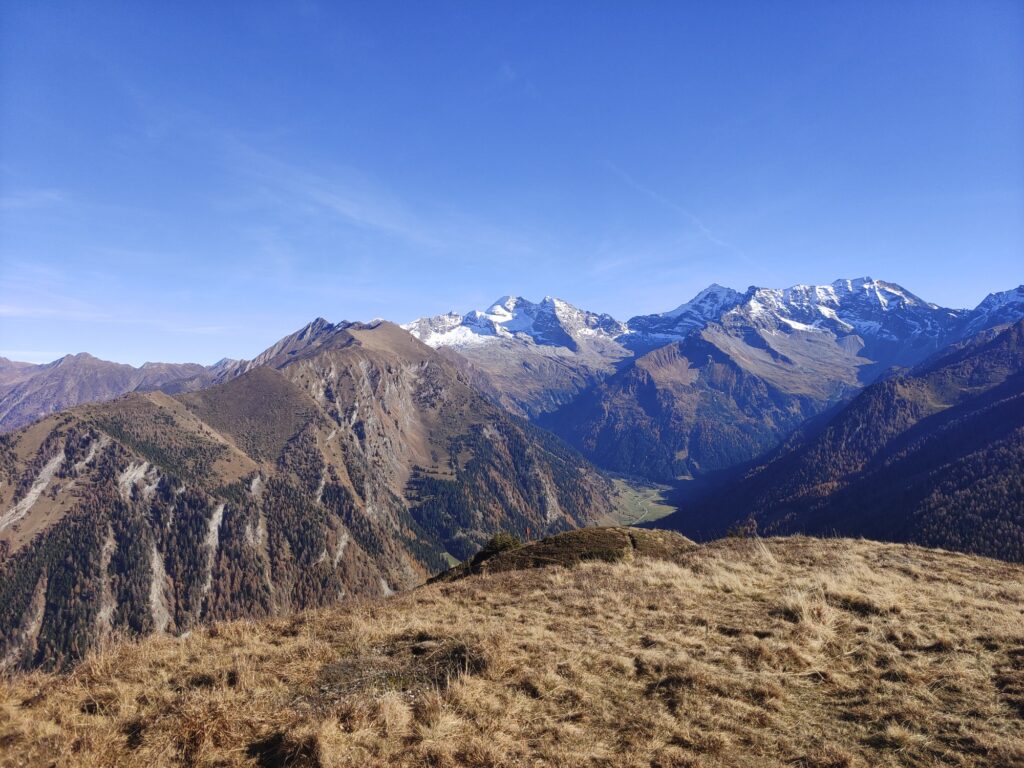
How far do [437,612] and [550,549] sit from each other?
35.8 feet

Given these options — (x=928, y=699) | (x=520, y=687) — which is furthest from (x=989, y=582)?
(x=520, y=687)

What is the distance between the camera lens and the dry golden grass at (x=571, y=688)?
27.7ft

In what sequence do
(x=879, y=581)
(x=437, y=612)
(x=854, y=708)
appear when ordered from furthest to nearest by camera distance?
(x=879, y=581) < (x=437, y=612) < (x=854, y=708)

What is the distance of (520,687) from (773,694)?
5.28m

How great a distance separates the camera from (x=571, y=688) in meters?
10.7

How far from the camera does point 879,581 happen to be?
61.6ft

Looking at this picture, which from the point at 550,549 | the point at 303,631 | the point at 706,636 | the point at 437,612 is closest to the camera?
the point at 706,636

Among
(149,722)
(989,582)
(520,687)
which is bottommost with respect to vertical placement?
(989,582)

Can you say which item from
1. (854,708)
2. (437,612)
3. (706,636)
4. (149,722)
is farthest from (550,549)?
(149,722)

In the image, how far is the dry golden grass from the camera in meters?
8.45

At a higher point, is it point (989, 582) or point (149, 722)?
point (149, 722)

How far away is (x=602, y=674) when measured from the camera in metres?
11.5

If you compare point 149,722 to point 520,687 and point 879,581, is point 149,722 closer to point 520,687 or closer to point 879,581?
point 520,687

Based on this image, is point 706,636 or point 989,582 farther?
point 989,582
